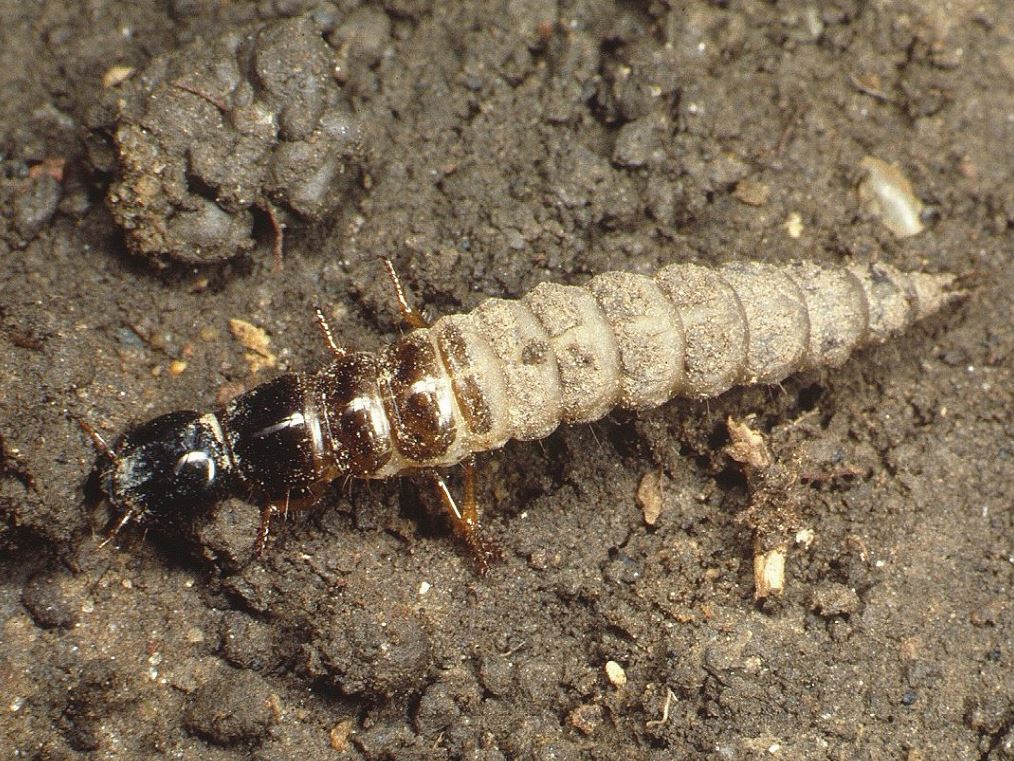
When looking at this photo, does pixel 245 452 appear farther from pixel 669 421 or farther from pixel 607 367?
pixel 669 421

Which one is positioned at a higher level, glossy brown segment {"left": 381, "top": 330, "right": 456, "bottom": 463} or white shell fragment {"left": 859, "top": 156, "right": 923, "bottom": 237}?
glossy brown segment {"left": 381, "top": 330, "right": 456, "bottom": 463}

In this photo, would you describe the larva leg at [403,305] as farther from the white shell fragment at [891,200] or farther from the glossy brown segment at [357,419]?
the white shell fragment at [891,200]

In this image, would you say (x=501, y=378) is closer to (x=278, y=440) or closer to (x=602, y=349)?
(x=602, y=349)

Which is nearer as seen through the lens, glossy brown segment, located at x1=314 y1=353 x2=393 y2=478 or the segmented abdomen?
the segmented abdomen

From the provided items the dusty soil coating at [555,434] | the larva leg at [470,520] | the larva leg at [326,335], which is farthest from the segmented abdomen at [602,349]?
the dusty soil coating at [555,434]

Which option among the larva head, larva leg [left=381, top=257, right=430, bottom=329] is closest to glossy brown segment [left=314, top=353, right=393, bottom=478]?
larva leg [left=381, top=257, right=430, bottom=329]

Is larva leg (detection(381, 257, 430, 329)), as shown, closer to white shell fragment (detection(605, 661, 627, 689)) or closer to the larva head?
the larva head
